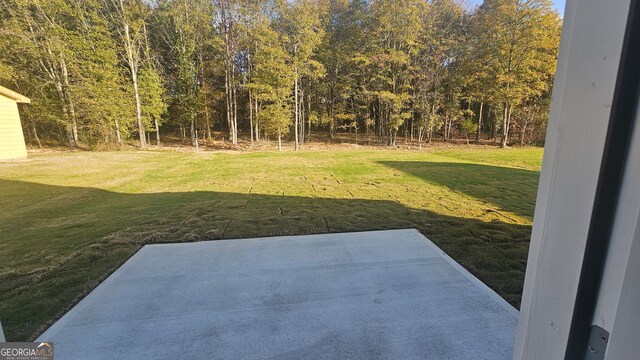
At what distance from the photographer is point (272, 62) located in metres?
12.2

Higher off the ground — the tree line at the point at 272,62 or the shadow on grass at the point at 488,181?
the tree line at the point at 272,62

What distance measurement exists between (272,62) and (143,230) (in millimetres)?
10643

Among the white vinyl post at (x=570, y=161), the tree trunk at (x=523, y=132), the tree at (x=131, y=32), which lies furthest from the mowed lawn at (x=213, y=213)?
the tree trunk at (x=523, y=132)

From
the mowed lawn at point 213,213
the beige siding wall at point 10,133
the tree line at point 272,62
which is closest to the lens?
the mowed lawn at point 213,213

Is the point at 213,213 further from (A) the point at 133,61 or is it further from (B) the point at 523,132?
(B) the point at 523,132

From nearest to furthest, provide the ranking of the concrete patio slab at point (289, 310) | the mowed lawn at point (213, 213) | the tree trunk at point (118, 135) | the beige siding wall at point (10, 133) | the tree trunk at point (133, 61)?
1. the concrete patio slab at point (289, 310)
2. the mowed lawn at point (213, 213)
3. the beige siding wall at point (10, 133)
4. the tree trunk at point (118, 135)
5. the tree trunk at point (133, 61)

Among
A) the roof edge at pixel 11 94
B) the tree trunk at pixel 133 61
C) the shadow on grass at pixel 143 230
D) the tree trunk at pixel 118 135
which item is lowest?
the shadow on grass at pixel 143 230

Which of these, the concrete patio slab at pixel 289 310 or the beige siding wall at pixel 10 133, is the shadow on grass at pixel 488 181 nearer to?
the concrete patio slab at pixel 289 310

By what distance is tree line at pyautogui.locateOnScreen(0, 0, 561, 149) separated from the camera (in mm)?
11266

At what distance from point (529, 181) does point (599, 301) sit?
6727 millimetres

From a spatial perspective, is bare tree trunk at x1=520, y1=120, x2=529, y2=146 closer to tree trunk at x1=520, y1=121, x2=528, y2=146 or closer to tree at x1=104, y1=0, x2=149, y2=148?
tree trunk at x1=520, y1=121, x2=528, y2=146

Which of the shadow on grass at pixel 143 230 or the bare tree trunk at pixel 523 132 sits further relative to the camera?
the bare tree trunk at pixel 523 132

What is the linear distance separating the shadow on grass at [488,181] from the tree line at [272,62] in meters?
7.06

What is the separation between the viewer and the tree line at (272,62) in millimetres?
11266
